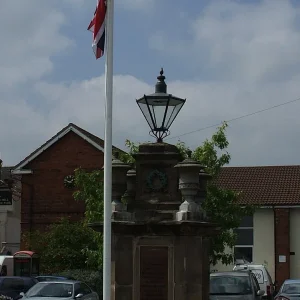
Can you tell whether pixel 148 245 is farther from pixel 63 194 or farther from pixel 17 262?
pixel 63 194

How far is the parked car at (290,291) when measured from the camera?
2381 cm

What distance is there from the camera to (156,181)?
15.5 metres

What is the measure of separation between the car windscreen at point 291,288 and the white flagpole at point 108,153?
11548 millimetres

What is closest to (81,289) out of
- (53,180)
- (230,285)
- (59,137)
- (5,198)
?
(230,285)

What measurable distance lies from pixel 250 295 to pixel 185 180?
7874 millimetres

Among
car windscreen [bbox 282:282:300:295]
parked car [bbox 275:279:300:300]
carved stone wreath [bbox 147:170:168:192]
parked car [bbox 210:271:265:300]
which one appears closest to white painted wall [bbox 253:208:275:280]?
parked car [bbox 275:279:300:300]

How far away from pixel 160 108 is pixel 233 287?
8472mm

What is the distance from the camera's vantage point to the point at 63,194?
4706 centimetres

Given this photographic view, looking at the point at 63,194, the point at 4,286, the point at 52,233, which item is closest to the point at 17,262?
the point at 52,233

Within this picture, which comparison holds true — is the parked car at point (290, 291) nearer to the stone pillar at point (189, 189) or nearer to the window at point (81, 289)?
the window at point (81, 289)

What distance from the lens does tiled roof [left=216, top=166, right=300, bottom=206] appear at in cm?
4938

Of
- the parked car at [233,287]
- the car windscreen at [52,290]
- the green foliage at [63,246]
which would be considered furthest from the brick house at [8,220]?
the parked car at [233,287]

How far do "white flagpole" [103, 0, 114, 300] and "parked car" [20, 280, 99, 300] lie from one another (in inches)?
369

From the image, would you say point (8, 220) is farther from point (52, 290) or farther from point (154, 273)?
point (154, 273)
